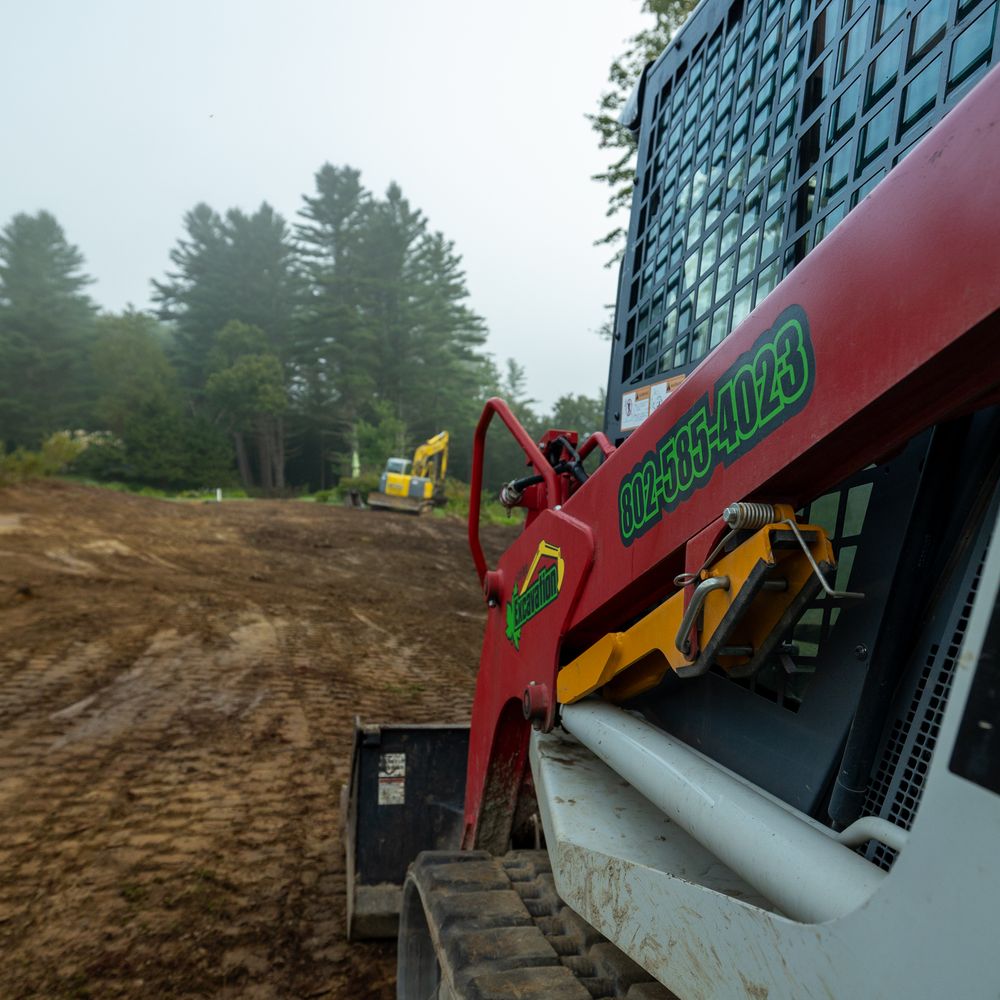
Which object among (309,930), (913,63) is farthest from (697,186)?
(309,930)

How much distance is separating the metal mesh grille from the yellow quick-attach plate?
2.39 feet

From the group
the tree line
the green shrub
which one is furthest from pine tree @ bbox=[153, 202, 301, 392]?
the green shrub

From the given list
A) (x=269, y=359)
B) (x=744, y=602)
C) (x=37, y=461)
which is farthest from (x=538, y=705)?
(x=269, y=359)

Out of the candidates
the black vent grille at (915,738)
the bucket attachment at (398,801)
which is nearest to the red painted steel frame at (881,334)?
the black vent grille at (915,738)

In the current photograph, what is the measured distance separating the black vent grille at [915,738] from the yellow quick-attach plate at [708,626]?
194 millimetres

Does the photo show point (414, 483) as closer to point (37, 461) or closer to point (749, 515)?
point (37, 461)

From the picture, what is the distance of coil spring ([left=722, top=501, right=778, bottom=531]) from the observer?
1.12 meters

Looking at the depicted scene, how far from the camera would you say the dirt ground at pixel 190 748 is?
9.54ft

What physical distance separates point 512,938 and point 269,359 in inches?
1578

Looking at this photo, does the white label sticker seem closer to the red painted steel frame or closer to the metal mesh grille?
→ the metal mesh grille

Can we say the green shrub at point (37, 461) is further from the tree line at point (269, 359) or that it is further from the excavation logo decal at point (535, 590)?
the excavation logo decal at point (535, 590)

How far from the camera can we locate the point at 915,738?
108 centimetres

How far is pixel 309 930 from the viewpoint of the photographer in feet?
10.2

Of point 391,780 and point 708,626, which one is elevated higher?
point 708,626
